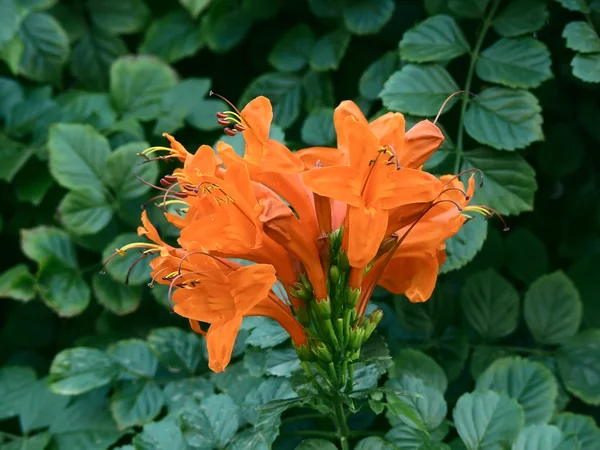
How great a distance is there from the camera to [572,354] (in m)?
1.31

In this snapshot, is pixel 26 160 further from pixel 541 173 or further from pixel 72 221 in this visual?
pixel 541 173

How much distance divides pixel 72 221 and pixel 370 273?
847mm

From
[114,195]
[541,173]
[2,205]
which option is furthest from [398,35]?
[2,205]

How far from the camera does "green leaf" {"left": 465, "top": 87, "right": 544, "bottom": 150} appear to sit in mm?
1251

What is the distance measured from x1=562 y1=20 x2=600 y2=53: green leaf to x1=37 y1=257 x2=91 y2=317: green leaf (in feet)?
3.85

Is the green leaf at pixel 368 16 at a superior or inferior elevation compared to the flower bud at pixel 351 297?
superior

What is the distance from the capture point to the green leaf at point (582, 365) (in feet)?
4.13

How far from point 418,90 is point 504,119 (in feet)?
0.56

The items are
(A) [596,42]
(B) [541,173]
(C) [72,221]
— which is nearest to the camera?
(A) [596,42]

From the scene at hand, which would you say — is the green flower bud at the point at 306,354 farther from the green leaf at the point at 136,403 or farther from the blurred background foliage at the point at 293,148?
the green leaf at the point at 136,403

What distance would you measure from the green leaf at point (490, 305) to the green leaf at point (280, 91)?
592 mm

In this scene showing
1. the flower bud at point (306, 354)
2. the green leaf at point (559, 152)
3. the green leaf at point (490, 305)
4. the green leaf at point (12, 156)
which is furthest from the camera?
the green leaf at point (12, 156)

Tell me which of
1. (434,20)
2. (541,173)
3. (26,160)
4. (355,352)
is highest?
(434,20)

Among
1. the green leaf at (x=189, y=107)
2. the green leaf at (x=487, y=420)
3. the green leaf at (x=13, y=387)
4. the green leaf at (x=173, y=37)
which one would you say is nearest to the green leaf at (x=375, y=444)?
the green leaf at (x=487, y=420)
